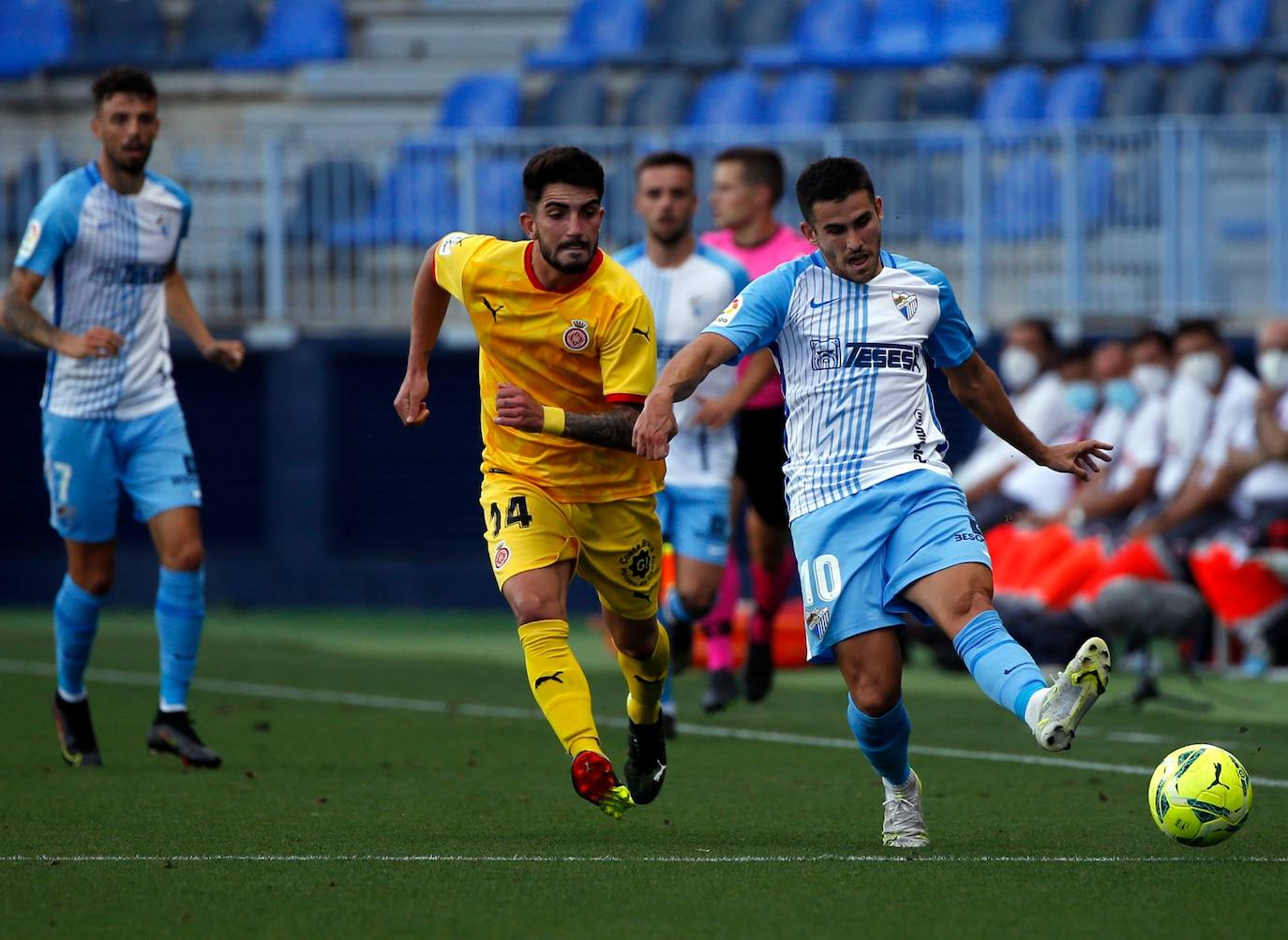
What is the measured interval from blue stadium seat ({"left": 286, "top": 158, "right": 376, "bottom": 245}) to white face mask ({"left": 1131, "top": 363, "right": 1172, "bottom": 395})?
6873mm

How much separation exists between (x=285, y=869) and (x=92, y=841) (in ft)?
2.84

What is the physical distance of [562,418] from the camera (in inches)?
255

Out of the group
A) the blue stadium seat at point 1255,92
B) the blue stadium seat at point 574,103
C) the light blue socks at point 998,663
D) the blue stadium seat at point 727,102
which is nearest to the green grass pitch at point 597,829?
the light blue socks at point 998,663

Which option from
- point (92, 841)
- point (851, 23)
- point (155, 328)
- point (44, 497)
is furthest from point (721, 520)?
point (851, 23)

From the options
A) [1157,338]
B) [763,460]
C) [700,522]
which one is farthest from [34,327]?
[1157,338]

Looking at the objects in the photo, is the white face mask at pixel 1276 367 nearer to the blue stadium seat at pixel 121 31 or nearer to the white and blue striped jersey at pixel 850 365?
the white and blue striped jersey at pixel 850 365

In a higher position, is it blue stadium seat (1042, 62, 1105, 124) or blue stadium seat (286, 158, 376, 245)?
blue stadium seat (1042, 62, 1105, 124)

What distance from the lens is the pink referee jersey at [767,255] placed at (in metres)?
10.2

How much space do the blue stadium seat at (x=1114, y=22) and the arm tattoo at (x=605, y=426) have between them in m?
14.9

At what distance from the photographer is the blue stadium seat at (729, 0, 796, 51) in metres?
21.8

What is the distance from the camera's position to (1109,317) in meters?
17.1

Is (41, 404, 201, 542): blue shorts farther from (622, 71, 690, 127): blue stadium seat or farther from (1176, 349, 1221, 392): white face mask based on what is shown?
(622, 71, 690, 127): blue stadium seat

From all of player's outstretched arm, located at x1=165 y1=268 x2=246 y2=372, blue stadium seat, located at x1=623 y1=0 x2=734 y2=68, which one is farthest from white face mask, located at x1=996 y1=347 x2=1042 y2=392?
player's outstretched arm, located at x1=165 y1=268 x2=246 y2=372

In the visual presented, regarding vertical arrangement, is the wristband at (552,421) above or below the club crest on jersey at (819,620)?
above
